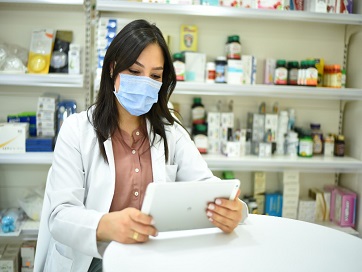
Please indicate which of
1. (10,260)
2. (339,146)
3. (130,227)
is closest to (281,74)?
(339,146)

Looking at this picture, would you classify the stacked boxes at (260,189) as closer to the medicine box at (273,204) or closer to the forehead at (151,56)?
the medicine box at (273,204)

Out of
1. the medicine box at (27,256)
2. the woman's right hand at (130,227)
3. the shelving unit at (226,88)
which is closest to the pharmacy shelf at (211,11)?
the shelving unit at (226,88)

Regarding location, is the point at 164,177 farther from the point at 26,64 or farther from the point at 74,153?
the point at 26,64

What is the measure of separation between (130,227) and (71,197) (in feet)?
0.97

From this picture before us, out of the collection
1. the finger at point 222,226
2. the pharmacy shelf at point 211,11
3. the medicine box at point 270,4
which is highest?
the medicine box at point 270,4

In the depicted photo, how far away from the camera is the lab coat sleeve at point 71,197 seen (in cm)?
130

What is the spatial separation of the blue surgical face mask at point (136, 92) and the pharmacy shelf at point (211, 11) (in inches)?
39.9

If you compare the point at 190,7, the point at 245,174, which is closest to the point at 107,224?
the point at 190,7

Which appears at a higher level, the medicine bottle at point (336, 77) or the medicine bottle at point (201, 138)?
the medicine bottle at point (336, 77)

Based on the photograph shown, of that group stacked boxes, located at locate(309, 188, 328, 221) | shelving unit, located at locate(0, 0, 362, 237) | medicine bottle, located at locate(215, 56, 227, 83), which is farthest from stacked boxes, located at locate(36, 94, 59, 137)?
stacked boxes, located at locate(309, 188, 328, 221)

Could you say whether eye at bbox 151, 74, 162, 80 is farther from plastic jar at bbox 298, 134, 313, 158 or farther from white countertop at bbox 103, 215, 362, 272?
plastic jar at bbox 298, 134, 313, 158

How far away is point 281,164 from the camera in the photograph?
8.79 ft

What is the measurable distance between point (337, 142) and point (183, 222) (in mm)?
1967

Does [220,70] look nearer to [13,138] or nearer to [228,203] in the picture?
[13,138]
